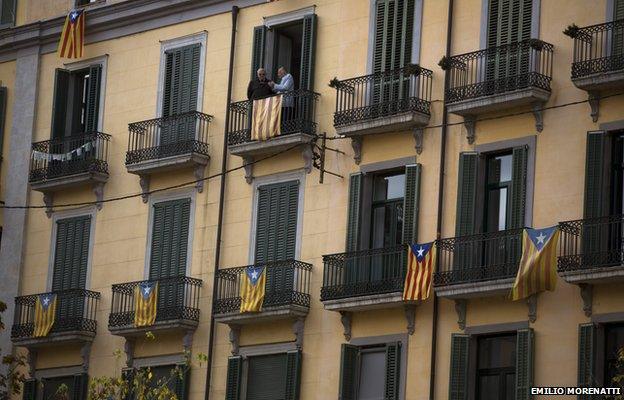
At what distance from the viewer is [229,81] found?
5059 cm

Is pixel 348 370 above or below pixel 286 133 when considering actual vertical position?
below

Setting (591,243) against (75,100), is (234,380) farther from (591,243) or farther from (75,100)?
(75,100)

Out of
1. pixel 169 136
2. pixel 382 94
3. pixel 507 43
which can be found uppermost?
pixel 507 43

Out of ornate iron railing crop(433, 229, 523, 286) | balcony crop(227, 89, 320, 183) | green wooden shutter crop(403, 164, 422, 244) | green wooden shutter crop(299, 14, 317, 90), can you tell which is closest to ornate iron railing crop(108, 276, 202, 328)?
balcony crop(227, 89, 320, 183)

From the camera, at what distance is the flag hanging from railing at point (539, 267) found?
4200 cm

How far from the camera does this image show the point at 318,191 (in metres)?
47.9


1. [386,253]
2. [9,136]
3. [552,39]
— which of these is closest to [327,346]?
[386,253]

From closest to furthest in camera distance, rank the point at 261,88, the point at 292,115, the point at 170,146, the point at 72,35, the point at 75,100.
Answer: the point at 292,115 < the point at 261,88 < the point at 170,146 < the point at 72,35 < the point at 75,100

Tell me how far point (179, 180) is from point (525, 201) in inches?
424

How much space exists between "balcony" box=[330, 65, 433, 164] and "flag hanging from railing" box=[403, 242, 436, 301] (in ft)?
8.77

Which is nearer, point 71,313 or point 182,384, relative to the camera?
point 182,384

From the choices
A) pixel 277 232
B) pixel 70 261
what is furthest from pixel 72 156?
pixel 277 232

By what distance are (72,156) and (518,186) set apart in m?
14.2

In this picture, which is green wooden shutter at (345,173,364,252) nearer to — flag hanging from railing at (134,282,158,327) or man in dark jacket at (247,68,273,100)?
man in dark jacket at (247,68,273,100)
